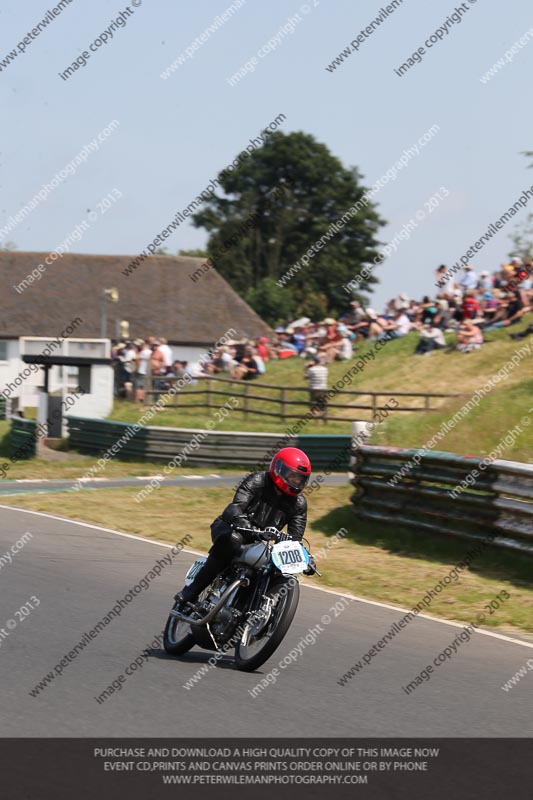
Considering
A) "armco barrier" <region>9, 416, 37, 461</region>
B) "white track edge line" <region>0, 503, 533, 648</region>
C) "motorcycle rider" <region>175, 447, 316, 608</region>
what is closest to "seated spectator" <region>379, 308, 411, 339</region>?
"armco barrier" <region>9, 416, 37, 461</region>

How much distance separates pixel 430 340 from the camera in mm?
29438

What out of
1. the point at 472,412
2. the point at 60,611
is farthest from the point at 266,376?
the point at 60,611

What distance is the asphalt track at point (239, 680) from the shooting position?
21.3ft

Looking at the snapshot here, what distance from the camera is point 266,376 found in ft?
103

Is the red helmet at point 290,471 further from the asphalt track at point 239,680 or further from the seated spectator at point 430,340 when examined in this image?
the seated spectator at point 430,340

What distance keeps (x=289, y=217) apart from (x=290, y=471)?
234 ft

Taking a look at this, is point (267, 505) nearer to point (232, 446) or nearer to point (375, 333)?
point (232, 446)

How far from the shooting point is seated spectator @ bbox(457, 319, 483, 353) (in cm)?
2741

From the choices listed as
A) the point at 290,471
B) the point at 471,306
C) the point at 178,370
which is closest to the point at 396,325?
the point at 471,306

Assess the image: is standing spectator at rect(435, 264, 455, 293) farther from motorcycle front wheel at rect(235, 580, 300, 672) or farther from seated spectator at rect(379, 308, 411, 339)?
motorcycle front wheel at rect(235, 580, 300, 672)

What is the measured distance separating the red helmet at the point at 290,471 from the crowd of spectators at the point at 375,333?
60.1 feet
